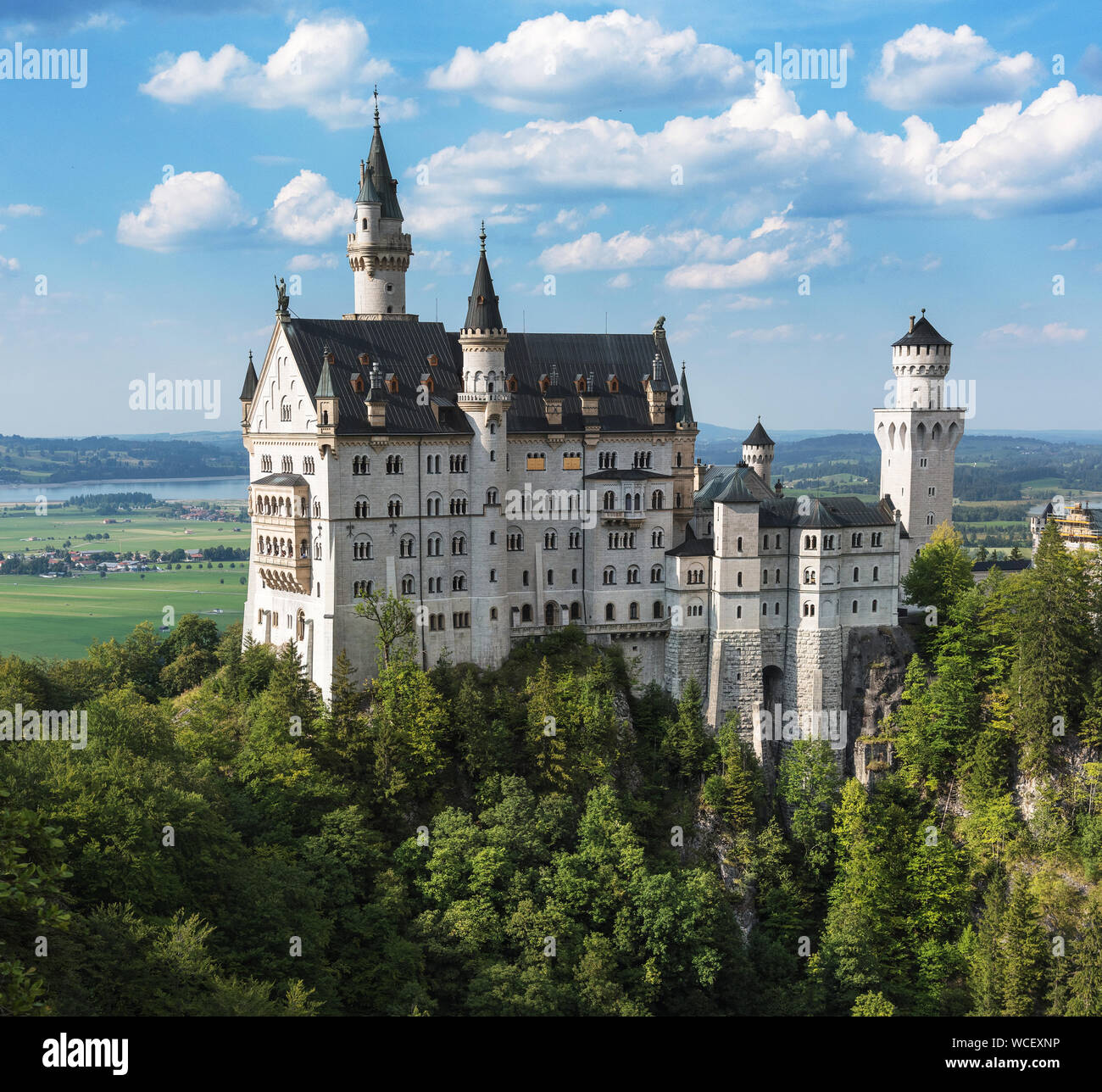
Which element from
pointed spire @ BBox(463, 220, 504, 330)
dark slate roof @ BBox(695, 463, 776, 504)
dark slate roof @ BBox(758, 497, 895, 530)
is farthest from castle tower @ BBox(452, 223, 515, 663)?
dark slate roof @ BBox(758, 497, 895, 530)

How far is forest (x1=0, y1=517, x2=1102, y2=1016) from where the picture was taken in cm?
5731

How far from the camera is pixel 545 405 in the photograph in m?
85.8

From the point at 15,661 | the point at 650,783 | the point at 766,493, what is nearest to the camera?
the point at 15,661

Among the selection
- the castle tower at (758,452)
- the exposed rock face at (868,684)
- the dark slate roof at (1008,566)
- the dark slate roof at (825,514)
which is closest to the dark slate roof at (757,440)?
the castle tower at (758,452)

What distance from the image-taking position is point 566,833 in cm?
7462

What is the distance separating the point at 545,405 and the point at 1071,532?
2661 inches

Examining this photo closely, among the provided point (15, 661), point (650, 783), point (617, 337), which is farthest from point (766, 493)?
point (15, 661)

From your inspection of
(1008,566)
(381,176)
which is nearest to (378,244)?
(381,176)

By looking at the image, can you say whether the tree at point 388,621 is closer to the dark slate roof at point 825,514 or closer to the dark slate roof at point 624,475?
the dark slate roof at point 624,475

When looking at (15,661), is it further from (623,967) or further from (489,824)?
(623,967)

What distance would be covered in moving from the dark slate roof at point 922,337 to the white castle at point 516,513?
15.4 meters

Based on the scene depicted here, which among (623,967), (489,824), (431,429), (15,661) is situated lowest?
(623,967)

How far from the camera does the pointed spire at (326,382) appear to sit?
77250 mm

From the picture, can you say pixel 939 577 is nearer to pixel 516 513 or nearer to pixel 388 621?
pixel 516 513
